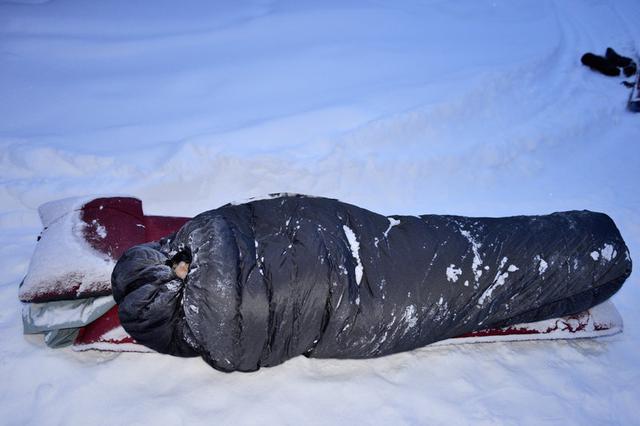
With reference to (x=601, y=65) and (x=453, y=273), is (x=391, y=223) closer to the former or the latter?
(x=453, y=273)

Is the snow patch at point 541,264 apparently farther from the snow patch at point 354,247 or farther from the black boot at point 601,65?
the black boot at point 601,65

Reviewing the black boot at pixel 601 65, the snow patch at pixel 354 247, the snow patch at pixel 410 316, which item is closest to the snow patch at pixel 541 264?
the snow patch at pixel 410 316

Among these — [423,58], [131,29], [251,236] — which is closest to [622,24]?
[423,58]

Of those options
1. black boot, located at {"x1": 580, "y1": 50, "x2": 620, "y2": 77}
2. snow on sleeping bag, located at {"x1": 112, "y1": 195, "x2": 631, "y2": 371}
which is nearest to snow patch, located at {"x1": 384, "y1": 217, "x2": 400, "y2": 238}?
snow on sleeping bag, located at {"x1": 112, "y1": 195, "x2": 631, "y2": 371}

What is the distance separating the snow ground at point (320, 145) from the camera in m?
1.85

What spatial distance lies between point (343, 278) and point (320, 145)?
4.95ft

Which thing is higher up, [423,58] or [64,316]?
[423,58]

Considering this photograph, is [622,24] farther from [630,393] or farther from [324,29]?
[630,393]

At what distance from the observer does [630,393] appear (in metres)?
1.97

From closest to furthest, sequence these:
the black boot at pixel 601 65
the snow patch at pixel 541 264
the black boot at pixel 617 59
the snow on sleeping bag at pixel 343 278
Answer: the snow on sleeping bag at pixel 343 278 < the snow patch at pixel 541 264 < the black boot at pixel 601 65 < the black boot at pixel 617 59

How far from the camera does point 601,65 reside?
4199 mm

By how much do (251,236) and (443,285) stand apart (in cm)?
73

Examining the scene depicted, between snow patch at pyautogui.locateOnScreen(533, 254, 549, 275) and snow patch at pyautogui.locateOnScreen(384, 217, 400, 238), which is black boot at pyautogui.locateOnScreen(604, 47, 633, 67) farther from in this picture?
snow patch at pyautogui.locateOnScreen(384, 217, 400, 238)

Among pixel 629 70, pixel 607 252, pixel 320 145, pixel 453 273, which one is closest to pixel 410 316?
pixel 453 273
